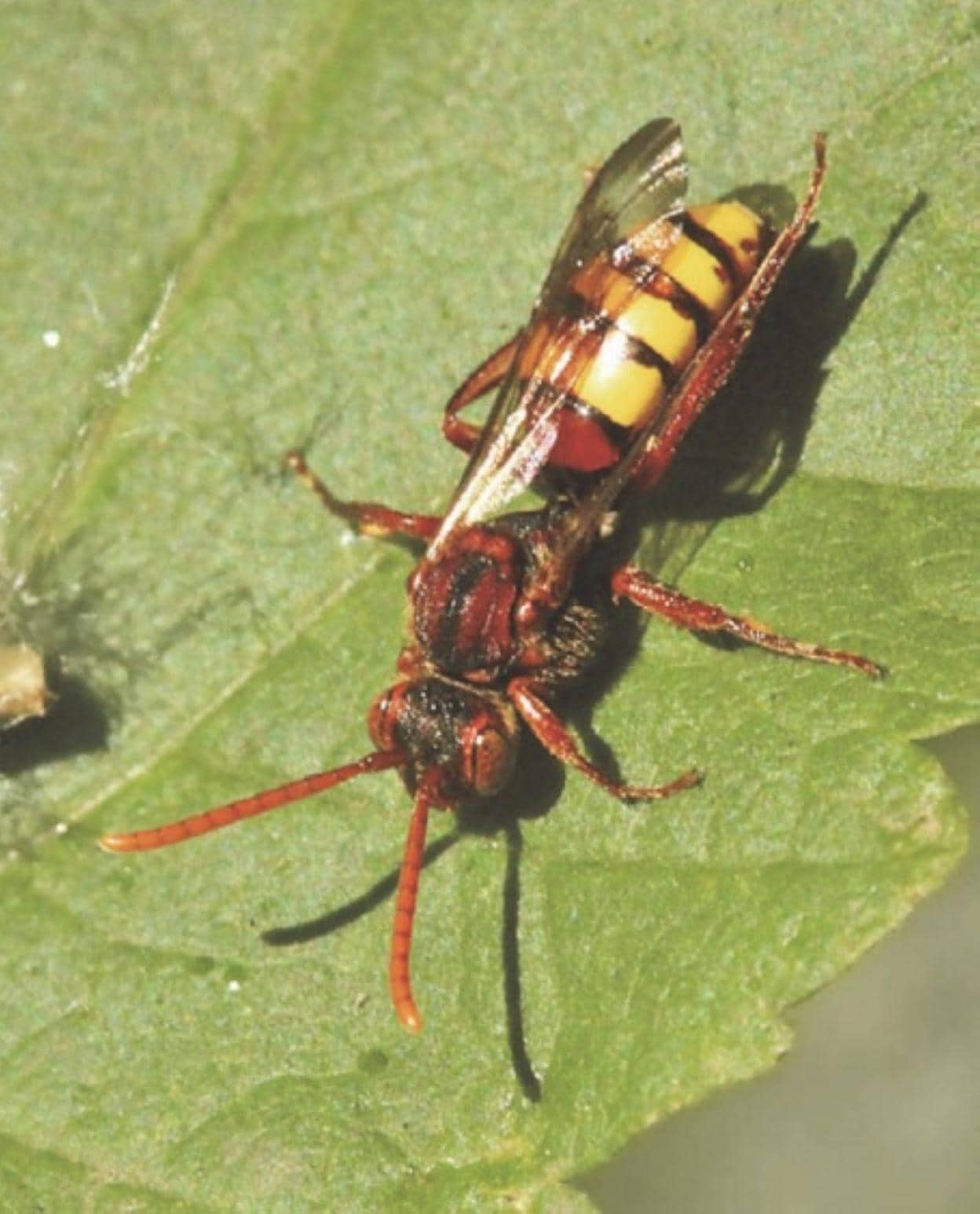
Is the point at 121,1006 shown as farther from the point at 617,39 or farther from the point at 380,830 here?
the point at 617,39

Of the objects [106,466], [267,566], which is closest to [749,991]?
[267,566]

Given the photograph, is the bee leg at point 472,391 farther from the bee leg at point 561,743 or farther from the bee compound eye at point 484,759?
the bee compound eye at point 484,759

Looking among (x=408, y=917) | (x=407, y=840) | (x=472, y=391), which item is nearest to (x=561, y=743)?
(x=407, y=840)

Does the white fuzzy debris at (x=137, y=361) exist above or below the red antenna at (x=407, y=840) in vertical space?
above

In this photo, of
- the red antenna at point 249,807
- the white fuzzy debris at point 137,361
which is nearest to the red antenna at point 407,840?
the red antenna at point 249,807

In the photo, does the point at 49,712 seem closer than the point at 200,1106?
No
